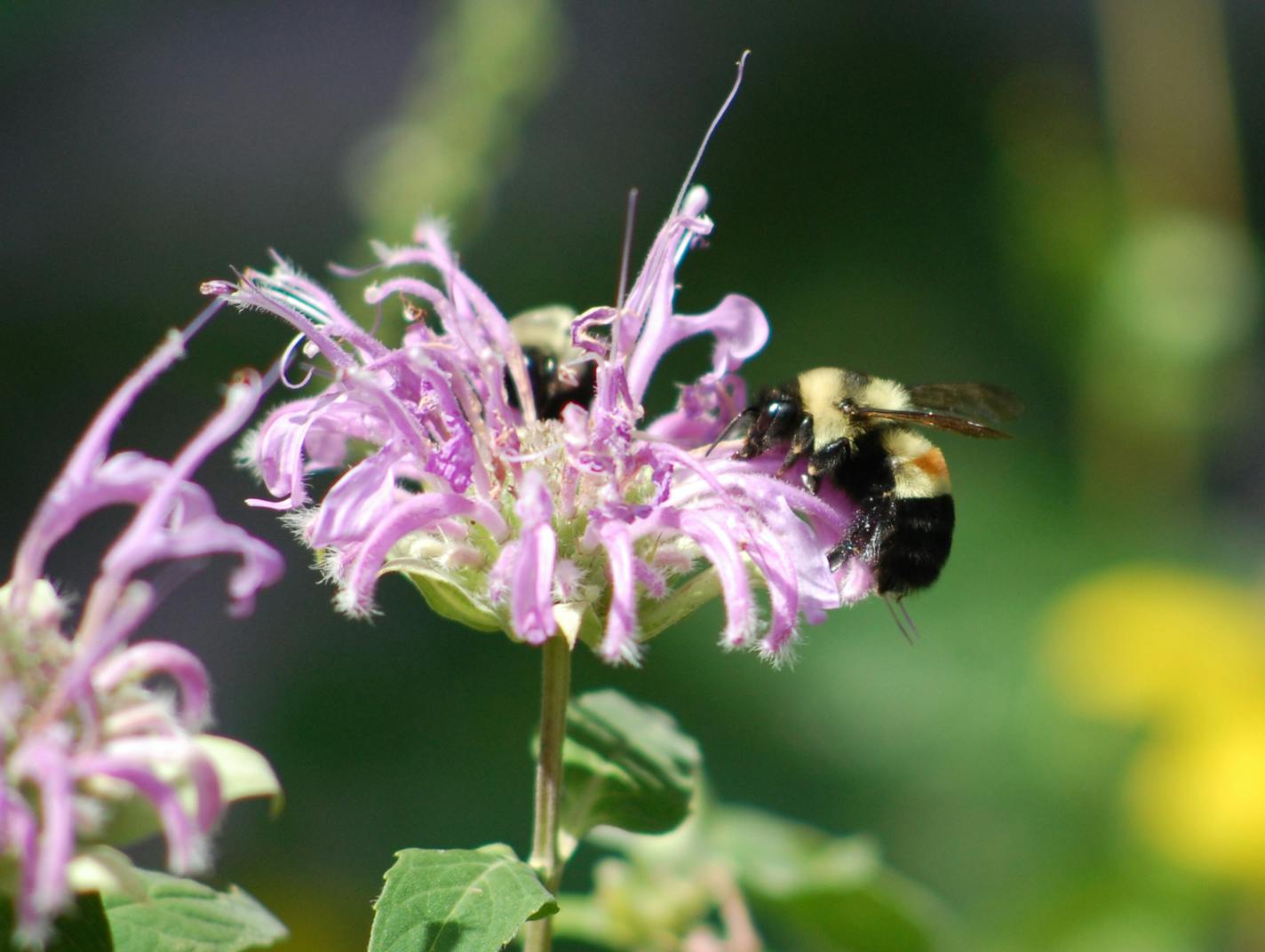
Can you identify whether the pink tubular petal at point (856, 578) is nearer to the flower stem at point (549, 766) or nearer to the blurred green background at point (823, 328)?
the flower stem at point (549, 766)


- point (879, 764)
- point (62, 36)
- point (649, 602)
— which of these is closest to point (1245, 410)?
point (879, 764)

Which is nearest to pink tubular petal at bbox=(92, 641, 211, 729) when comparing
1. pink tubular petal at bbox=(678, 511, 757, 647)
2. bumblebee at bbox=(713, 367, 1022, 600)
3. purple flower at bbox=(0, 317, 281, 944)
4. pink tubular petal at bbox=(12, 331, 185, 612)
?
purple flower at bbox=(0, 317, 281, 944)

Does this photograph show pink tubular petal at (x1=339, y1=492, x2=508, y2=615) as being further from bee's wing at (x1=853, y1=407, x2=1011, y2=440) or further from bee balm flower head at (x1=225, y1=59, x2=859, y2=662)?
bee's wing at (x1=853, y1=407, x2=1011, y2=440)

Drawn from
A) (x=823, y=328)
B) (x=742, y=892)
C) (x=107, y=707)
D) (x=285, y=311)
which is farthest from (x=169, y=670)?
(x=823, y=328)

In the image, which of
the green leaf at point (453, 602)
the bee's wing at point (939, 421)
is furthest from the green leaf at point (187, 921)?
the bee's wing at point (939, 421)

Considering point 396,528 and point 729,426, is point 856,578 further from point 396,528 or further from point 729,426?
point 396,528

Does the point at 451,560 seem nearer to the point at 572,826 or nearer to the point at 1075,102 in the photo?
the point at 572,826
